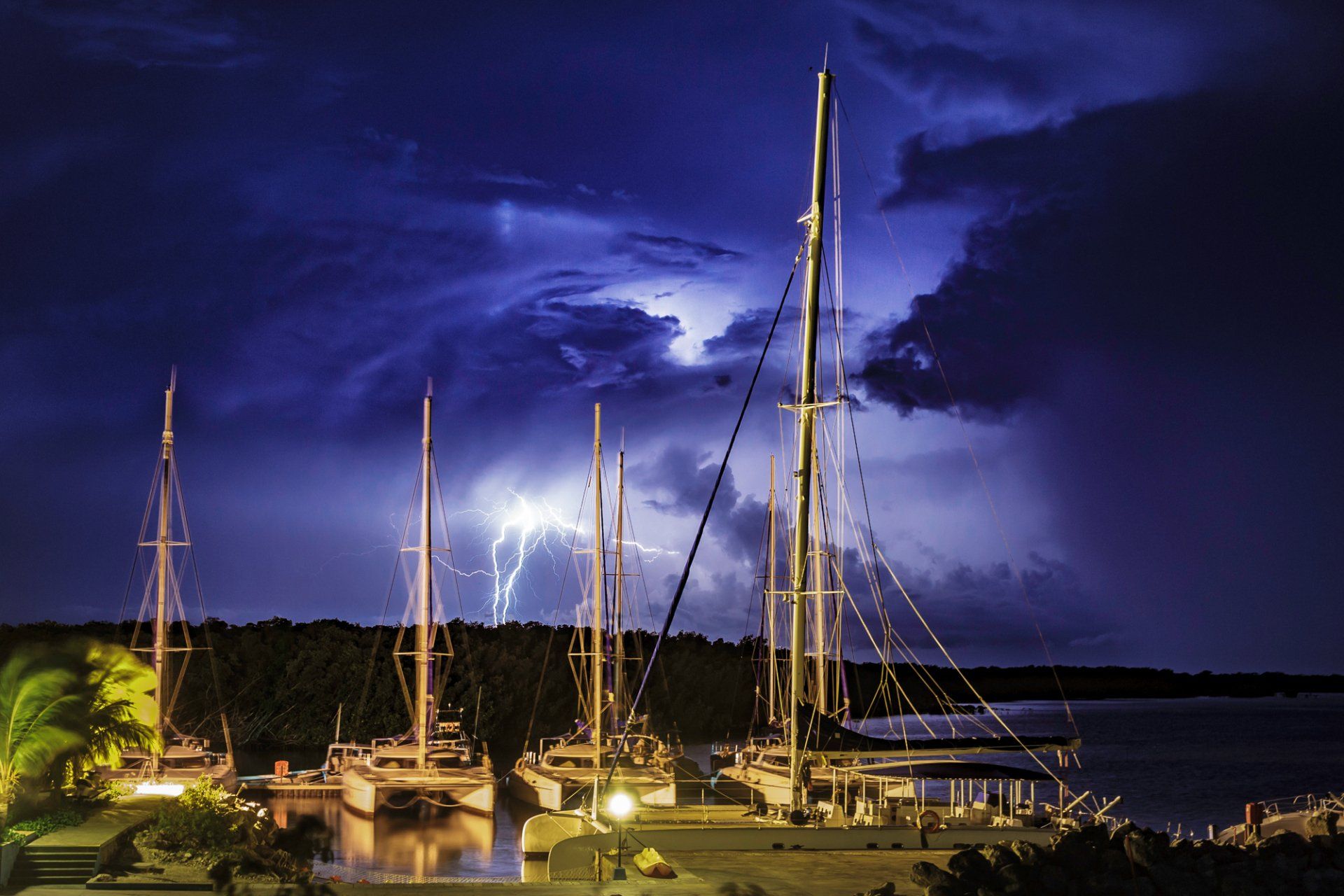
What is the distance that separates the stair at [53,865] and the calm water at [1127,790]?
1464 centimetres

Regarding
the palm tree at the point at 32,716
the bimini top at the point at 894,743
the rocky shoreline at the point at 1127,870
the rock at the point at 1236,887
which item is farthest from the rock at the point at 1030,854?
the palm tree at the point at 32,716

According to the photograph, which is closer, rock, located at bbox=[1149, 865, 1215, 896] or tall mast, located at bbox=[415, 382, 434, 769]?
rock, located at bbox=[1149, 865, 1215, 896]

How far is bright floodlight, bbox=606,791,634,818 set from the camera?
66.8ft

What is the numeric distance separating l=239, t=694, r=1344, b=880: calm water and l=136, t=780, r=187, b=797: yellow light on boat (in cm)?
607

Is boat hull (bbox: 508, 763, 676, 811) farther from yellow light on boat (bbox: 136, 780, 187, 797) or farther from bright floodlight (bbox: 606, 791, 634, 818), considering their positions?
bright floodlight (bbox: 606, 791, 634, 818)

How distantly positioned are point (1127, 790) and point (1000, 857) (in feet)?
192

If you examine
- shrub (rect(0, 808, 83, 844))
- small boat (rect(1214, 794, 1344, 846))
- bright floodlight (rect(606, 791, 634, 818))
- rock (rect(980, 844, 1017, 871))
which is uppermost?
bright floodlight (rect(606, 791, 634, 818))

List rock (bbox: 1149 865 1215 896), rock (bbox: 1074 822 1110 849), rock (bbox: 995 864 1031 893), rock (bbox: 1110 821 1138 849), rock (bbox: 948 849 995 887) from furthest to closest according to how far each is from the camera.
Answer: rock (bbox: 1110 821 1138 849), rock (bbox: 1074 822 1110 849), rock (bbox: 1149 865 1215 896), rock (bbox: 948 849 995 887), rock (bbox: 995 864 1031 893)

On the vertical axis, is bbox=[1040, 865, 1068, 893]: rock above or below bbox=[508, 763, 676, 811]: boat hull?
above

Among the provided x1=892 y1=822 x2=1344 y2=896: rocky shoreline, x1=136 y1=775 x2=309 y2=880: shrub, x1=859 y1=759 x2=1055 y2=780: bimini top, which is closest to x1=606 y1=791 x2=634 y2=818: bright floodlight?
x1=892 y1=822 x2=1344 y2=896: rocky shoreline

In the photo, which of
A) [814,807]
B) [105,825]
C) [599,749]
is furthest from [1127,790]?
[105,825]

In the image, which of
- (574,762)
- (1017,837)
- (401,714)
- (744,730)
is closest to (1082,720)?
(744,730)

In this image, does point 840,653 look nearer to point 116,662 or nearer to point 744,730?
point 116,662

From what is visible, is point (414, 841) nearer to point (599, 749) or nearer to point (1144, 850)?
point (599, 749)
